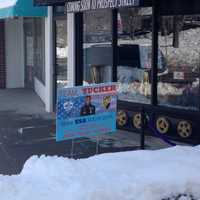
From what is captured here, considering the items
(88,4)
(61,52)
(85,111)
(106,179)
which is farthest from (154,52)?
(106,179)

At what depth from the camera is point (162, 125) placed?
941cm

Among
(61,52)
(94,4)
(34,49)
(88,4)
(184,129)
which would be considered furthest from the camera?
(34,49)

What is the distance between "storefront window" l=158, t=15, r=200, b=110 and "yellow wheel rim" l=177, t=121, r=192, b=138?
11.9 inches

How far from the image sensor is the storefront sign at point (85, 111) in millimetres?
6691

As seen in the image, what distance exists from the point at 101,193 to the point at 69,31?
24.8 feet

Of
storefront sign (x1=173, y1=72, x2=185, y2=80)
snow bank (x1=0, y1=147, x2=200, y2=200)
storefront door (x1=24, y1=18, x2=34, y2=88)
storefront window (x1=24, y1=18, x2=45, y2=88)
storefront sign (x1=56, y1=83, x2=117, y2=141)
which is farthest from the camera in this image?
storefront door (x1=24, y1=18, x2=34, y2=88)

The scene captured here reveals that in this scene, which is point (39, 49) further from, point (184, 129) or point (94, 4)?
point (184, 129)

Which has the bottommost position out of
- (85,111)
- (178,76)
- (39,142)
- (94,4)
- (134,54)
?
(39,142)

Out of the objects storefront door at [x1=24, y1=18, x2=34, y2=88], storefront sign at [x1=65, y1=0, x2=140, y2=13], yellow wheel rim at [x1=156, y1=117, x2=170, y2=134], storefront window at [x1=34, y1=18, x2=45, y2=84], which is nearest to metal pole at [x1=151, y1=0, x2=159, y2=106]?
yellow wheel rim at [x1=156, y1=117, x2=170, y2=134]

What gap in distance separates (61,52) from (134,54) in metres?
2.77

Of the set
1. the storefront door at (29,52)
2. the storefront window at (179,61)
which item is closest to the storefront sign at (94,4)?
the storefront window at (179,61)

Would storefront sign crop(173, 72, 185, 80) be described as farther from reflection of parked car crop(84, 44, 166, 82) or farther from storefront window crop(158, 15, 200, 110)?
reflection of parked car crop(84, 44, 166, 82)

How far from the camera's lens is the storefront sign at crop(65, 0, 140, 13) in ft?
29.4

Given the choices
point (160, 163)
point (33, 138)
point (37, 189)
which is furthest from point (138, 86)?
point (37, 189)
